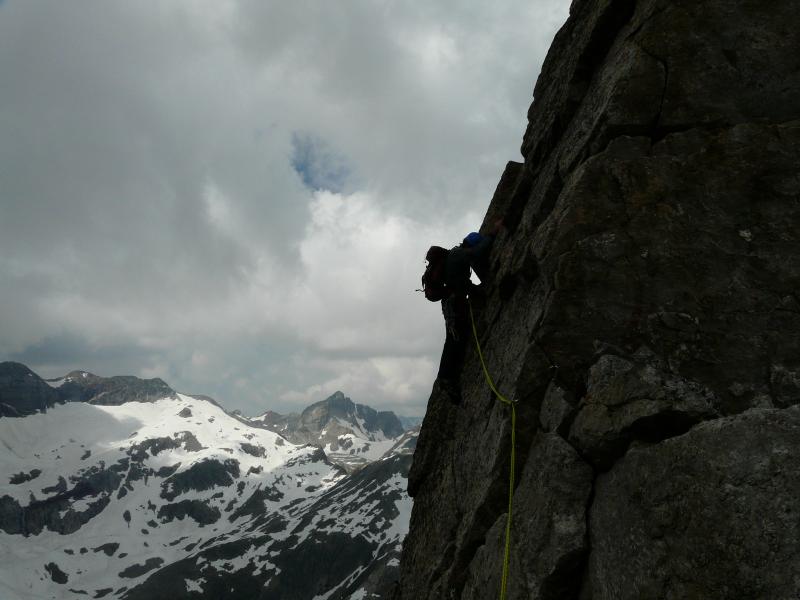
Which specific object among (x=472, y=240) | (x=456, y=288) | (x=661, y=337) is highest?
(x=472, y=240)

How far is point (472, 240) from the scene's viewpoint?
575 inches

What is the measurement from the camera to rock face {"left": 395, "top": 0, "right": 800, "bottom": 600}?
17.4 ft

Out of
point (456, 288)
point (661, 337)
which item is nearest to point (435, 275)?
point (456, 288)

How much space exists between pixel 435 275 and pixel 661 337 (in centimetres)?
714

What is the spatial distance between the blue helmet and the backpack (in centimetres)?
72

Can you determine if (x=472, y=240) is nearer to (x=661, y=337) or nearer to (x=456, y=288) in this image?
(x=456, y=288)

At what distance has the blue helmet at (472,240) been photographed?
14569 millimetres

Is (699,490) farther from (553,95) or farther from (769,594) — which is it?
(553,95)

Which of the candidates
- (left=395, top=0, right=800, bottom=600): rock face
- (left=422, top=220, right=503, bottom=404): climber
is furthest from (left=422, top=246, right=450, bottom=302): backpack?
(left=395, top=0, right=800, bottom=600): rock face

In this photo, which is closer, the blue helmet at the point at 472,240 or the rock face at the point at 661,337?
the rock face at the point at 661,337

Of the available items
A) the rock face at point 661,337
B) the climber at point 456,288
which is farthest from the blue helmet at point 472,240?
the rock face at point 661,337

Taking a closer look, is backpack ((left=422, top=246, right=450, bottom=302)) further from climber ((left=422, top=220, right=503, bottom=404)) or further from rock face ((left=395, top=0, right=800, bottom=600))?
rock face ((left=395, top=0, right=800, bottom=600))

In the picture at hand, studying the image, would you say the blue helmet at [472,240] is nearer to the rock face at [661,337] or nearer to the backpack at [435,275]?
the backpack at [435,275]

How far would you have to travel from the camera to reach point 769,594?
454 cm
